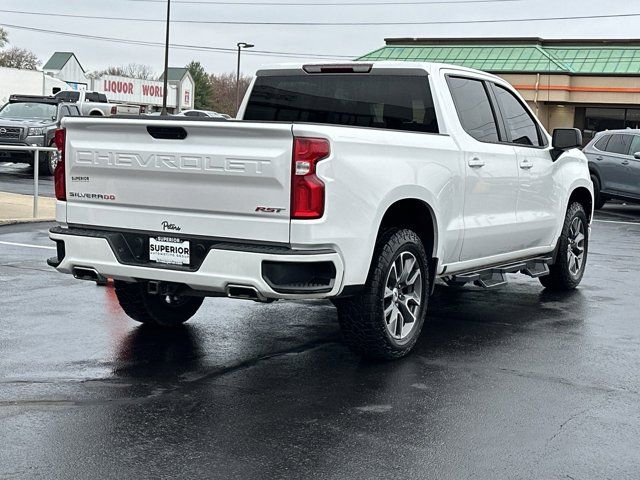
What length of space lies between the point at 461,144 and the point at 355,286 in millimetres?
1781

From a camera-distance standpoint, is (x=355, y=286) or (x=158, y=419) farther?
(x=355, y=286)

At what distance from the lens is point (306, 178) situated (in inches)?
226

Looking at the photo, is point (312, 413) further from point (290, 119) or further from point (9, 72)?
point (9, 72)

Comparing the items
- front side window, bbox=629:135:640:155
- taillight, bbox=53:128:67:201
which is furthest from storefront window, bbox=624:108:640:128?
taillight, bbox=53:128:67:201

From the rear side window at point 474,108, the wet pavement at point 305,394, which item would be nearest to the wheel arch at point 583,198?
the wet pavement at point 305,394

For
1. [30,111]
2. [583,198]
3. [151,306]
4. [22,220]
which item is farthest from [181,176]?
[30,111]

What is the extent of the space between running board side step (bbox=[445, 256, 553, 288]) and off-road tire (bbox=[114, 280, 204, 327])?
79.5 inches

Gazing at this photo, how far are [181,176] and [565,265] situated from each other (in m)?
4.86

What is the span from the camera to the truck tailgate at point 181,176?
5789 millimetres

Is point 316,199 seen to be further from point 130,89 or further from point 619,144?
point 130,89

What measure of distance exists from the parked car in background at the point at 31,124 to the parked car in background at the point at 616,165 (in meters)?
12.2

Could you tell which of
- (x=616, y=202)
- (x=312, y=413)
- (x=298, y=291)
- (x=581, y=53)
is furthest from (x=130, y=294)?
(x=581, y=53)

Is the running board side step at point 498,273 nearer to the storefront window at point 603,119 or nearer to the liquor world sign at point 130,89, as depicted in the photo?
the storefront window at point 603,119

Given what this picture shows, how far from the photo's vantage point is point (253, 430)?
5.11 m
